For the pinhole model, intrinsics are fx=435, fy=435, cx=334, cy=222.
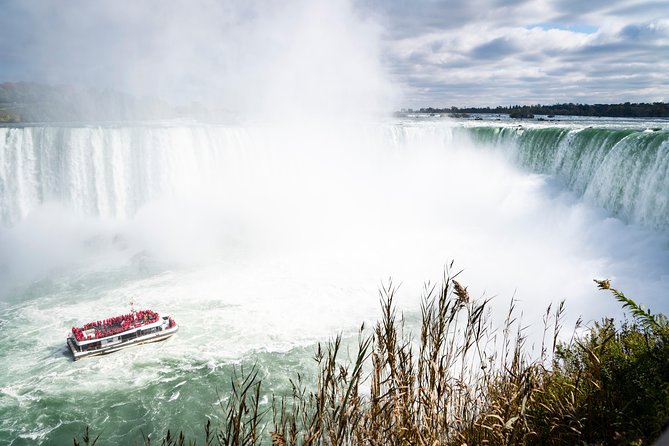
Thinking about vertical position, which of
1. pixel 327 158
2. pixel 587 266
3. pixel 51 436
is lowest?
pixel 51 436

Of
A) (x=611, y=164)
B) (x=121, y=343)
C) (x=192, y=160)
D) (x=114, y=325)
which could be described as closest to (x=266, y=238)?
(x=192, y=160)

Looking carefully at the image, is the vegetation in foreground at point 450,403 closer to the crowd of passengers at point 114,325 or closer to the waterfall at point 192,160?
the crowd of passengers at point 114,325

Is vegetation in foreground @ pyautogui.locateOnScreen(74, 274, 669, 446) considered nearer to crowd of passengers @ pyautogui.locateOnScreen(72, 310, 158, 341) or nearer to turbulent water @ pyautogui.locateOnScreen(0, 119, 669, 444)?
turbulent water @ pyautogui.locateOnScreen(0, 119, 669, 444)

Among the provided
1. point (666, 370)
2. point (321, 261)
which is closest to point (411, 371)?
point (666, 370)

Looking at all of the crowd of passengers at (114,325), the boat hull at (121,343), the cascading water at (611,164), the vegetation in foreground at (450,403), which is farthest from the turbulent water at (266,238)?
the vegetation in foreground at (450,403)

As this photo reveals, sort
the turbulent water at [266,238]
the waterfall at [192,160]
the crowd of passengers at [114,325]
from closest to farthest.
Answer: the turbulent water at [266,238] → the crowd of passengers at [114,325] → the waterfall at [192,160]

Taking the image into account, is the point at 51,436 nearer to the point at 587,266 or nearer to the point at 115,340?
the point at 115,340

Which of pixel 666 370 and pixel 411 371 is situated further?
pixel 666 370

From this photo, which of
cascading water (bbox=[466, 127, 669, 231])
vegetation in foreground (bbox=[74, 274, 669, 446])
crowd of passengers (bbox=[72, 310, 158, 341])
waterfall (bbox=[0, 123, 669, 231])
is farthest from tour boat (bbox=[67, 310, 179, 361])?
cascading water (bbox=[466, 127, 669, 231])
